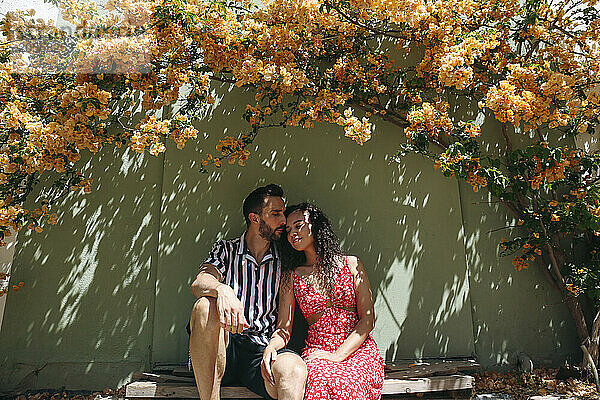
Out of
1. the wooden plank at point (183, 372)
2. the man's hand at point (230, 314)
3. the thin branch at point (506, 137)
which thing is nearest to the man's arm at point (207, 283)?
the man's hand at point (230, 314)

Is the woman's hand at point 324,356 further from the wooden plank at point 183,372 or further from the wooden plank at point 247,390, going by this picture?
the wooden plank at point 183,372

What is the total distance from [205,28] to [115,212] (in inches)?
56.0

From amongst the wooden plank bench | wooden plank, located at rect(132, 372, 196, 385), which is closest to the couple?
the wooden plank bench

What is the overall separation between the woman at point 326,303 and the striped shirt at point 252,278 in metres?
0.10

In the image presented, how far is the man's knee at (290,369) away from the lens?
6.87 feet

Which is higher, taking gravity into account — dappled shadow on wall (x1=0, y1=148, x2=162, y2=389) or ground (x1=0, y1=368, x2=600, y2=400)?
dappled shadow on wall (x1=0, y1=148, x2=162, y2=389)

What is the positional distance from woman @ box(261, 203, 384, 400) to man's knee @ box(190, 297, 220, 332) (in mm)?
316

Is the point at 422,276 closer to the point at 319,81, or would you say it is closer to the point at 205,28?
the point at 319,81

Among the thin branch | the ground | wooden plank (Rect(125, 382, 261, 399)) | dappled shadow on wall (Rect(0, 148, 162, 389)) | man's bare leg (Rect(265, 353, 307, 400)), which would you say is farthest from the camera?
the thin branch

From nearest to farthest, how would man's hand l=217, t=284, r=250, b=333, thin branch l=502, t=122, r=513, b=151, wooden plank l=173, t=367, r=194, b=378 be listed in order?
man's hand l=217, t=284, r=250, b=333
wooden plank l=173, t=367, r=194, b=378
thin branch l=502, t=122, r=513, b=151

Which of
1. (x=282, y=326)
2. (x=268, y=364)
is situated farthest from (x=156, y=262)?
(x=268, y=364)

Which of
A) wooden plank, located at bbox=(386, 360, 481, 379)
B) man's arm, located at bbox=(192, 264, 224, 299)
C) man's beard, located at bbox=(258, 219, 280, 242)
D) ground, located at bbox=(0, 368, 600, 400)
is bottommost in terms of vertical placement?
ground, located at bbox=(0, 368, 600, 400)

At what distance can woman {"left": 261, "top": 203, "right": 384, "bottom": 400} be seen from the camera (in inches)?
92.3

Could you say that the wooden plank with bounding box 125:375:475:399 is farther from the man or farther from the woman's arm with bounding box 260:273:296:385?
the woman's arm with bounding box 260:273:296:385
